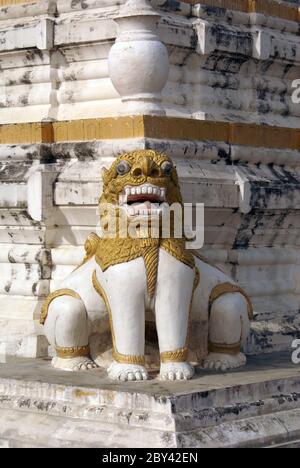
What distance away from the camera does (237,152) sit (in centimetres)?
1100

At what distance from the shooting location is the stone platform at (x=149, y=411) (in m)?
8.38

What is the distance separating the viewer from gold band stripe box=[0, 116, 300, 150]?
33.3 ft

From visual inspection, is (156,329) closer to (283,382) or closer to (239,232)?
(283,382)

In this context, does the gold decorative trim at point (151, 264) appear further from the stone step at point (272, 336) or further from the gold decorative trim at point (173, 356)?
the stone step at point (272, 336)

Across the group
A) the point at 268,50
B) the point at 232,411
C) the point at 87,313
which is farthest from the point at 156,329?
the point at 268,50

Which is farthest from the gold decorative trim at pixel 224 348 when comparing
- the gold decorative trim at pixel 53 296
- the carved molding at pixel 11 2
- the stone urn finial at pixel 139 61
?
the carved molding at pixel 11 2

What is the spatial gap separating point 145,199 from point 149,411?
1.60 metres

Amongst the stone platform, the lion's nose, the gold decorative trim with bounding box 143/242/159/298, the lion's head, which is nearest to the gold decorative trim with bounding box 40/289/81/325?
the stone platform

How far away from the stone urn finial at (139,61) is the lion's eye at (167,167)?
36.5 inches

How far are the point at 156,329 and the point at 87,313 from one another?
500 mm

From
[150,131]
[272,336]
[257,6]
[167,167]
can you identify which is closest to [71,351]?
[167,167]

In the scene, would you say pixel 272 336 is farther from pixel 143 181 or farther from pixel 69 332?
pixel 143 181
